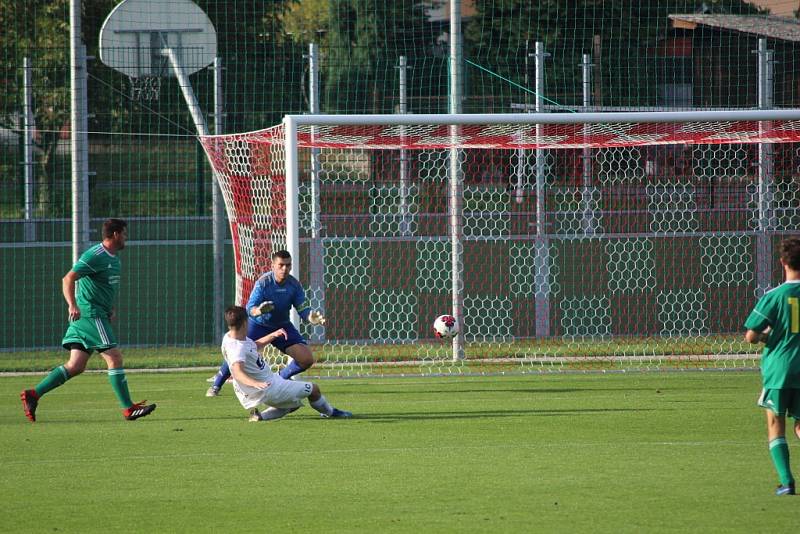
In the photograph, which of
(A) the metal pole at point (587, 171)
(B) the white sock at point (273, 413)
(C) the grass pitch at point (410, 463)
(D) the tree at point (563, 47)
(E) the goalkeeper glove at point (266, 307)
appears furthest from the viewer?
(D) the tree at point (563, 47)

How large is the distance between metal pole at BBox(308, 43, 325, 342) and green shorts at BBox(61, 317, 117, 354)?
551 cm

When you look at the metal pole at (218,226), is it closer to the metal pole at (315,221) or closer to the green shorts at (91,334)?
the metal pole at (315,221)

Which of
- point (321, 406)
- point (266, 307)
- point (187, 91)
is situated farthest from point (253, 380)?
point (187, 91)

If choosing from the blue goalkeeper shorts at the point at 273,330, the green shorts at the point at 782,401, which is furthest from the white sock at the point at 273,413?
the green shorts at the point at 782,401

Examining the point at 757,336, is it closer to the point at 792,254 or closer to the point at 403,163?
the point at 792,254

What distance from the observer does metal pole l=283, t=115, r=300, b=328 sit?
466 inches

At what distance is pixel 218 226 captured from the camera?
1642 centimetres

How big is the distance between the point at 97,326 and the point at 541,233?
25.0 ft

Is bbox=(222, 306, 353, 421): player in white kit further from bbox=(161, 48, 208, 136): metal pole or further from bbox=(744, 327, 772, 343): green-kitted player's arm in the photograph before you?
bbox=(161, 48, 208, 136): metal pole

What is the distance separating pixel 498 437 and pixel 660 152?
433 inches

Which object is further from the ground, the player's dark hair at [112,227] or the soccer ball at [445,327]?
the player's dark hair at [112,227]

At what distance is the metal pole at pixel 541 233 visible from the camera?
16031 mm

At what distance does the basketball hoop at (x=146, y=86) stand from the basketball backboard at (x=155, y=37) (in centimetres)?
22

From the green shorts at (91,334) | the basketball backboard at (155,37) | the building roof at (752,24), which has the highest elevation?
the building roof at (752,24)
